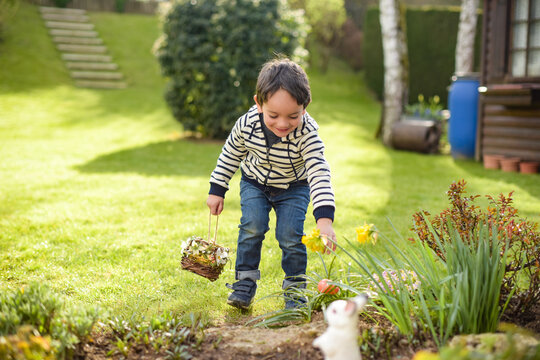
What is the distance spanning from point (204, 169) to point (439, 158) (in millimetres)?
4104

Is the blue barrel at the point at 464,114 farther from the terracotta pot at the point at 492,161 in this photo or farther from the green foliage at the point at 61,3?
the green foliage at the point at 61,3

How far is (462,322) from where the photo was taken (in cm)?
203

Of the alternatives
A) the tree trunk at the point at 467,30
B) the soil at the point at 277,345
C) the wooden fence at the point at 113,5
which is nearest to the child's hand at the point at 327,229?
the soil at the point at 277,345

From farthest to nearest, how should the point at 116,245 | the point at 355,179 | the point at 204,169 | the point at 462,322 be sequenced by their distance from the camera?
1. the point at 204,169
2. the point at 355,179
3. the point at 116,245
4. the point at 462,322

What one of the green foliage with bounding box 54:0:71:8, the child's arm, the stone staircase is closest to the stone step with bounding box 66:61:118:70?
the stone staircase

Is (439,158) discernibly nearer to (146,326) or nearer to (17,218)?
(17,218)

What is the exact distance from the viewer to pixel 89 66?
16.3 meters

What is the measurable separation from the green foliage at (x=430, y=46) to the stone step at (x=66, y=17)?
10.7 meters

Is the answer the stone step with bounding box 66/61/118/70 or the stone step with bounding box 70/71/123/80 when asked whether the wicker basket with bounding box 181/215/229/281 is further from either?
the stone step with bounding box 66/61/118/70

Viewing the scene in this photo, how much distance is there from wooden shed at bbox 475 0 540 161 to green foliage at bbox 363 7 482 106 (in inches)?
300

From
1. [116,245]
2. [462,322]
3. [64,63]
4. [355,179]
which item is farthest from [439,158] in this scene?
[64,63]

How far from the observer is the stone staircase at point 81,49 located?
51.2ft

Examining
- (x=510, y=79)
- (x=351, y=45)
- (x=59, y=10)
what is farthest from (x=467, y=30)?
(x=59, y=10)

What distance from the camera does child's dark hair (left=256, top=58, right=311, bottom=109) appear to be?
8.41 ft
